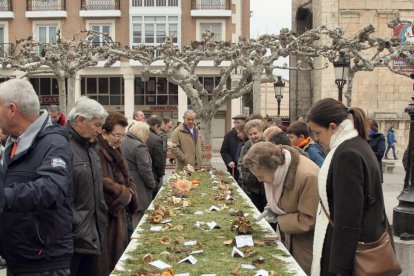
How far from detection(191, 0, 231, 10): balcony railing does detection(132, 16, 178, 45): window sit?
148 cm

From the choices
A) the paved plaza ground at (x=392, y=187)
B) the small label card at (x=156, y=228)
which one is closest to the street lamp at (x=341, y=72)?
the paved plaza ground at (x=392, y=187)

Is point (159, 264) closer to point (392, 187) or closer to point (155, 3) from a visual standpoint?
point (392, 187)

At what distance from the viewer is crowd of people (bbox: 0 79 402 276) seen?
3133 millimetres

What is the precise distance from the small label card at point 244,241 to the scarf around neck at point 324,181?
0.66 m

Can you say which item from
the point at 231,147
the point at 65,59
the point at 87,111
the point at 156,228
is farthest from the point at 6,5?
the point at 87,111

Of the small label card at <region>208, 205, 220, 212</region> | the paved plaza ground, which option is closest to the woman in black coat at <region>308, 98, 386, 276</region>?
the small label card at <region>208, 205, 220, 212</region>

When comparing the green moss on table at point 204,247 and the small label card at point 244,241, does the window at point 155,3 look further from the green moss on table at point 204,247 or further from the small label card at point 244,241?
the small label card at point 244,241

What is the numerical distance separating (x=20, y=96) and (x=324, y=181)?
1966mm

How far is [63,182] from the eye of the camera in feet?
10.1

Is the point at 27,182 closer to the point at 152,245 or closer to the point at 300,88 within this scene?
the point at 152,245

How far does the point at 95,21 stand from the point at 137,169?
3065 cm

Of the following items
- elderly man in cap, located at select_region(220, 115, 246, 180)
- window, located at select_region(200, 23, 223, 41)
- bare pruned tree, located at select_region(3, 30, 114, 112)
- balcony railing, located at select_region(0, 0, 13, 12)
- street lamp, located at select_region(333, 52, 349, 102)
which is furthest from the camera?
balcony railing, located at select_region(0, 0, 13, 12)

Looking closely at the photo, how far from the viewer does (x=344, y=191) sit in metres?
3.47

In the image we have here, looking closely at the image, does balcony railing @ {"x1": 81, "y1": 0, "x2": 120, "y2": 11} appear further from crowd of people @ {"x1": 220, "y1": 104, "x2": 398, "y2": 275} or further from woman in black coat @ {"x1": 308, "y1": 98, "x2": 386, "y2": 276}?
woman in black coat @ {"x1": 308, "y1": 98, "x2": 386, "y2": 276}
